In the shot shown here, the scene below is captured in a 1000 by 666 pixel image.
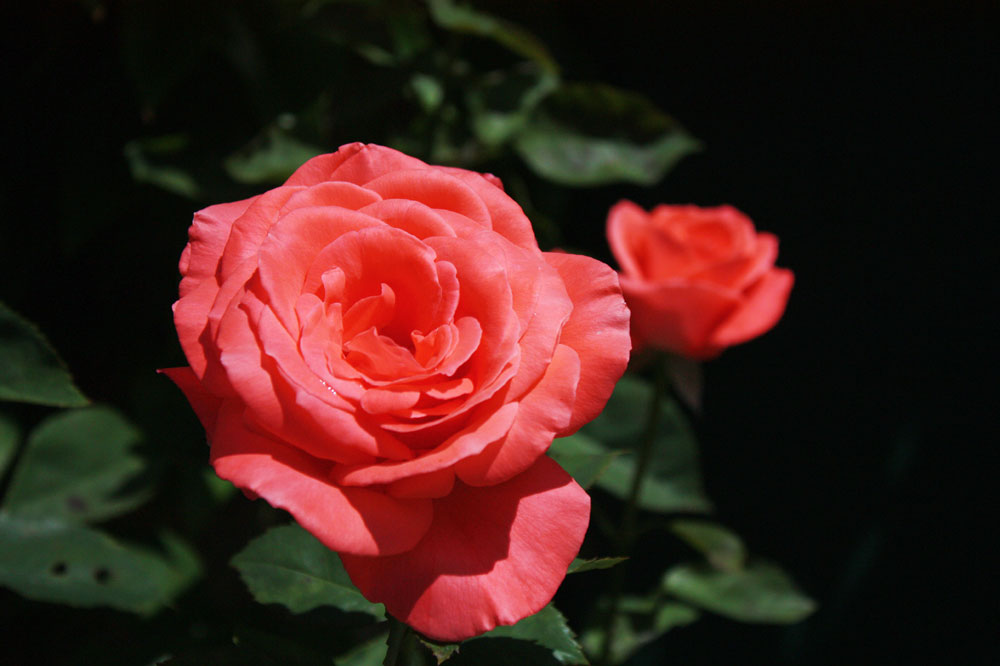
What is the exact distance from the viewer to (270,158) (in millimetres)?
856

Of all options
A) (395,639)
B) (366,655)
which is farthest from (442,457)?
(366,655)

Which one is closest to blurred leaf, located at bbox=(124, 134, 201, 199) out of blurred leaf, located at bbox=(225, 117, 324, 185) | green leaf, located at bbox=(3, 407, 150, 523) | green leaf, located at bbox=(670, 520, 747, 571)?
blurred leaf, located at bbox=(225, 117, 324, 185)

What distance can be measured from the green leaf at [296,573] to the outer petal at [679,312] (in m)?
0.47

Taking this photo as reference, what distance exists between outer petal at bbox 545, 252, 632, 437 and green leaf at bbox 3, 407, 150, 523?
0.72 metres

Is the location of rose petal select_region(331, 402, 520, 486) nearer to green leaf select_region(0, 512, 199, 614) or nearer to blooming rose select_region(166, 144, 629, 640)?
blooming rose select_region(166, 144, 629, 640)

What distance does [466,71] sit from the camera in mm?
1068

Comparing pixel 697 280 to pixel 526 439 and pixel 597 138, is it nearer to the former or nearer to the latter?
pixel 597 138

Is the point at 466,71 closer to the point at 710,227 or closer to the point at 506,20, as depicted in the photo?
the point at 506,20

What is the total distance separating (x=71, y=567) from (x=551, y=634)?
0.56m

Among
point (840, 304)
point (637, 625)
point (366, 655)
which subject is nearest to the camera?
point (366, 655)

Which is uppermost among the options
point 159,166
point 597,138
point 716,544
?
point 597,138

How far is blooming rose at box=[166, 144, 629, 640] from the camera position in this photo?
1.12ft

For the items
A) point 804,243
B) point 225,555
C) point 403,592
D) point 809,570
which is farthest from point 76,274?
point 809,570

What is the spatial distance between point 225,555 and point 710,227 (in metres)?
0.91
